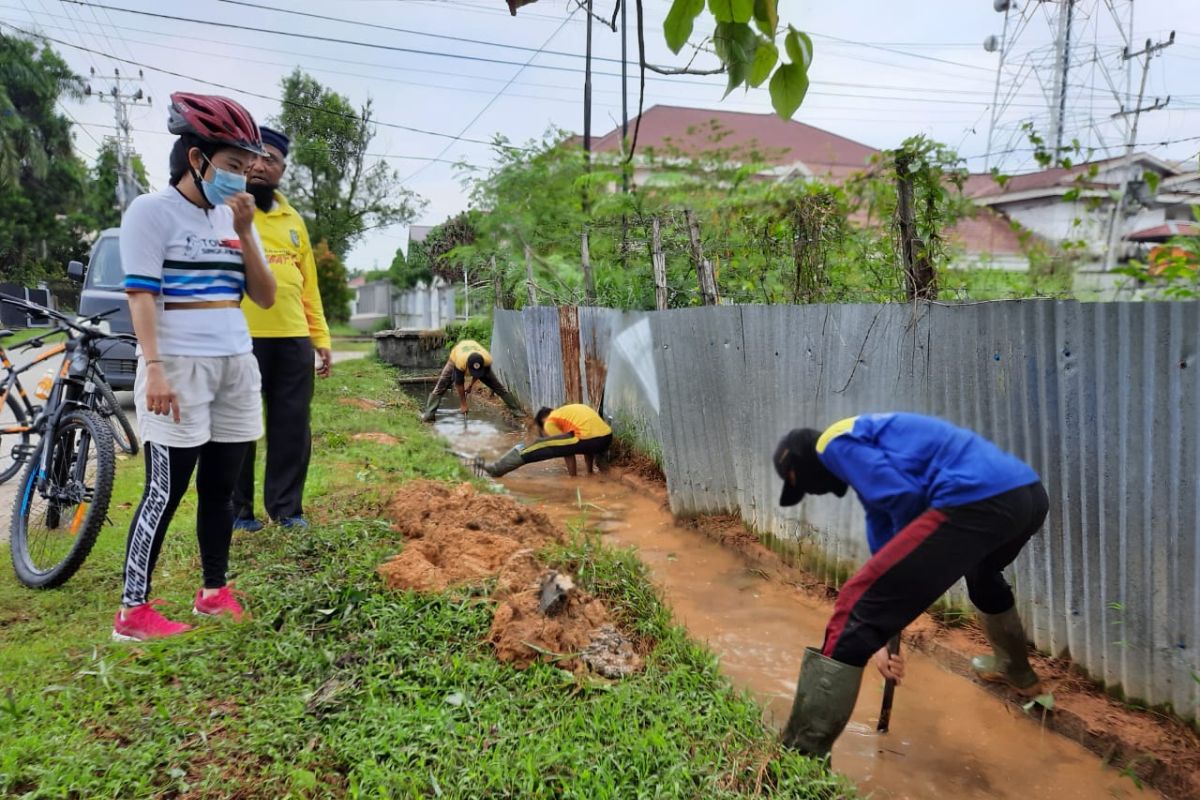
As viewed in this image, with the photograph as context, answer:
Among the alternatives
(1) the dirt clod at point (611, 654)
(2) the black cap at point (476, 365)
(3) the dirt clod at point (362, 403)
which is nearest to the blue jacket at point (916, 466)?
(1) the dirt clod at point (611, 654)

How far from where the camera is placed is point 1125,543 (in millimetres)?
2600

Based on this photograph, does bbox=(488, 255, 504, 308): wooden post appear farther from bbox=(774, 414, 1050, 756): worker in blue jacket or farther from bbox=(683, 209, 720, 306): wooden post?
bbox=(774, 414, 1050, 756): worker in blue jacket

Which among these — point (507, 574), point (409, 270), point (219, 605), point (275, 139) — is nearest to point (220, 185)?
point (275, 139)

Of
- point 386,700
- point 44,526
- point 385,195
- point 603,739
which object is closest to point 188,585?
point 44,526

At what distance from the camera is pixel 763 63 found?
1.23m

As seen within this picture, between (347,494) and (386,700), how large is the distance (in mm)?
2689

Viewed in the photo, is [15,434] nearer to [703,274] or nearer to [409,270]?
[703,274]

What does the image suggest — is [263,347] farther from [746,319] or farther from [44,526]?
[746,319]

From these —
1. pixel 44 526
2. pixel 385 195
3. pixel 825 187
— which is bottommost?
pixel 44 526

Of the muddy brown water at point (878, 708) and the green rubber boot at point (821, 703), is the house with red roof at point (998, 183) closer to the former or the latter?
the muddy brown water at point (878, 708)

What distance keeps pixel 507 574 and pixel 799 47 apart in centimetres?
248

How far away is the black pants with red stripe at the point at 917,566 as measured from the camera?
7.64 ft

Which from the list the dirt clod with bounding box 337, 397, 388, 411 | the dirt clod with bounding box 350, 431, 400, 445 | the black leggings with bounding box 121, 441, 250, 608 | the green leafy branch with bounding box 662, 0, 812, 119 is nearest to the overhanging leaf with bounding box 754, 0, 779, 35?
the green leafy branch with bounding box 662, 0, 812, 119

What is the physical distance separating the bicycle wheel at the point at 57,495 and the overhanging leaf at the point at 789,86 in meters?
3.25
